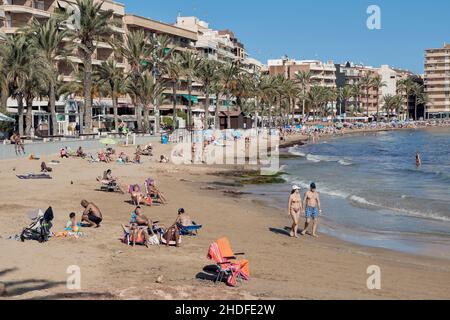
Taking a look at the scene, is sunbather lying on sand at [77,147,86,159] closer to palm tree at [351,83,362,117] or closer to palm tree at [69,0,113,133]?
palm tree at [69,0,113,133]

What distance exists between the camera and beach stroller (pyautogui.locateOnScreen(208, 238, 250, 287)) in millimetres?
9836

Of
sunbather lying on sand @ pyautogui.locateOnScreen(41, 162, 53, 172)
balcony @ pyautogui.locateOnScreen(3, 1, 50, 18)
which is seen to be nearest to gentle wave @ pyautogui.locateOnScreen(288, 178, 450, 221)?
sunbather lying on sand @ pyautogui.locateOnScreen(41, 162, 53, 172)

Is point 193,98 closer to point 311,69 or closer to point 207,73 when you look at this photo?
point 207,73

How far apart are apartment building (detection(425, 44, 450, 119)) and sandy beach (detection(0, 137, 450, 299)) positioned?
175 meters

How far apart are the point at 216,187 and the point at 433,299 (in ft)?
60.9

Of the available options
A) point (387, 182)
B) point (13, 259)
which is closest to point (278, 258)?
point (13, 259)

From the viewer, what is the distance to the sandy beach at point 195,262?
362 inches

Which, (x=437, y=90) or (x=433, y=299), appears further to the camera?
(x=437, y=90)

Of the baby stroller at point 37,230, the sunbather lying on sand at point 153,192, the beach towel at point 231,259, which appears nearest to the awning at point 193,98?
the sunbather lying on sand at point 153,192

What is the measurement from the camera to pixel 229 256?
10.4 m

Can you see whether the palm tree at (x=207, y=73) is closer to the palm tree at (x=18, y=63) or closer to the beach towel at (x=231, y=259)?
the palm tree at (x=18, y=63)

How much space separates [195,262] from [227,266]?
1.72m

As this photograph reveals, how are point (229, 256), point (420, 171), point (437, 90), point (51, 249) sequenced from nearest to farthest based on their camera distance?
point (229, 256) < point (51, 249) < point (420, 171) < point (437, 90)
